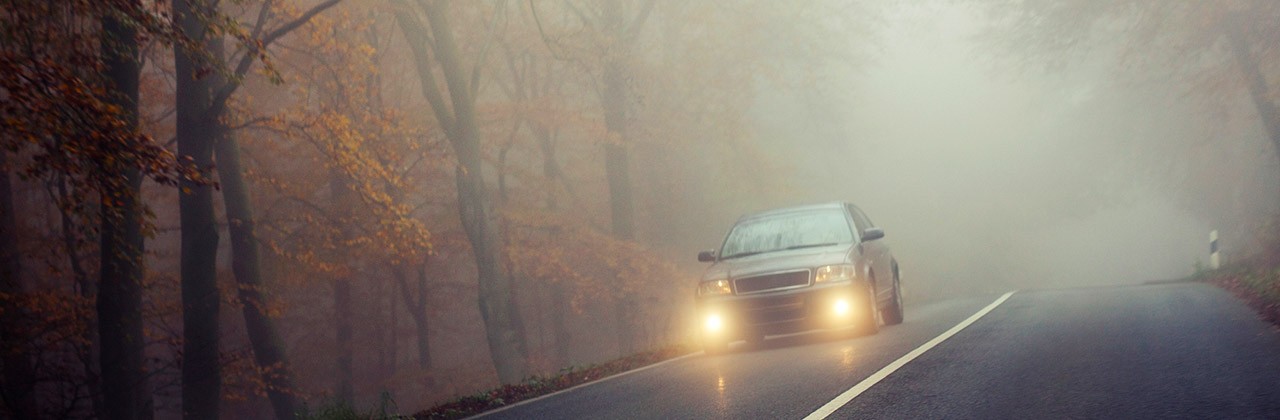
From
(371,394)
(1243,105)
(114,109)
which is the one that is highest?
(1243,105)

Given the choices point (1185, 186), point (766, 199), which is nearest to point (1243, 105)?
point (1185, 186)

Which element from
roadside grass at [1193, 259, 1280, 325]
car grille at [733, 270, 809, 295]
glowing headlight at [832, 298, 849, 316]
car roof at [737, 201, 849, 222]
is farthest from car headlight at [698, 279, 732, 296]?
roadside grass at [1193, 259, 1280, 325]

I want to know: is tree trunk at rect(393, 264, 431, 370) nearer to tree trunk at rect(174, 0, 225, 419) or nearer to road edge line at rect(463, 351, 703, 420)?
tree trunk at rect(174, 0, 225, 419)

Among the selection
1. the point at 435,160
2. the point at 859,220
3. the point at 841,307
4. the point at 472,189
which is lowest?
the point at 841,307

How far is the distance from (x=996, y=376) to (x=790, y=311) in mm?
4546

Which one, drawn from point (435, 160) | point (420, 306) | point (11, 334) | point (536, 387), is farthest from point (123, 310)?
point (420, 306)

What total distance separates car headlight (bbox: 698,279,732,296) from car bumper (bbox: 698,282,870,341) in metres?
0.11

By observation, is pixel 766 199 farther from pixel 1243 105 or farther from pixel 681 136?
pixel 1243 105

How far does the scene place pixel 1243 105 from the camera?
35.5 meters

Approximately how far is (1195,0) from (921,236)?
38.4m

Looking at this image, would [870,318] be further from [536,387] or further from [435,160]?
[435,160]

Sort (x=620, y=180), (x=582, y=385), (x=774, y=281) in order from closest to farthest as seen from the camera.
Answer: (x=582, y=385)
(x=774, y=281)
(x=620, y=180)

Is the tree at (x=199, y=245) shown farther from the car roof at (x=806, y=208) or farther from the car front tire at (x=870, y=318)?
the car front tire at (x=870, y=318)

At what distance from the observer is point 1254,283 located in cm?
1725
